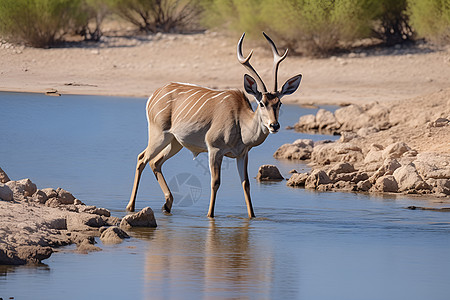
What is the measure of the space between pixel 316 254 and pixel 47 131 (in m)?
10.9

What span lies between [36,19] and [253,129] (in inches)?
789

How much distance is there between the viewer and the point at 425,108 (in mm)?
17984

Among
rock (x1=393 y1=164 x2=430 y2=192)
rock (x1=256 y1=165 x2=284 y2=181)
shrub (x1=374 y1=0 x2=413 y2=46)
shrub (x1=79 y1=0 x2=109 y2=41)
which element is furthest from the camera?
shrub (x1=79 y1=0 x2=109 y2=41)

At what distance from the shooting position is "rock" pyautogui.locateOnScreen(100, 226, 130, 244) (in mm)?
8969

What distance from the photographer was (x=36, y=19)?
29422mm

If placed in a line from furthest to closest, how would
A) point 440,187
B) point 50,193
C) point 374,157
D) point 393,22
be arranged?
point 393,22
point 374,157
point 440,187
point 50,193

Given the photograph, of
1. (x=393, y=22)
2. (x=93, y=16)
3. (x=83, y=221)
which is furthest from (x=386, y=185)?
(x=93, y=16)

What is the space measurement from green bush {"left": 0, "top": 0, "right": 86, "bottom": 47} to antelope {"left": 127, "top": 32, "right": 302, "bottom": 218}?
18.6 metres

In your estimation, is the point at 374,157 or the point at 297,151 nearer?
the point at 374,157

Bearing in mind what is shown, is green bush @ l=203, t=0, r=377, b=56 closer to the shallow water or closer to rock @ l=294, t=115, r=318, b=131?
rock @ l=294, t=115, r=318, b=131

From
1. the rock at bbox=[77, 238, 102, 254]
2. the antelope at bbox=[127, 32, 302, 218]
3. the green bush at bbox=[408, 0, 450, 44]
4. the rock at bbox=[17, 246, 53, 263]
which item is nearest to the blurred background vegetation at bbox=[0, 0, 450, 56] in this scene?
the green bush at bbox=[408, 0, 450, 44]

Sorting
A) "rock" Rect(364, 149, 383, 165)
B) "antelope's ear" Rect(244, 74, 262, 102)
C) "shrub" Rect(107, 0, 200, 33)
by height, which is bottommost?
"rock" Rect(364, 149, 383, 165)

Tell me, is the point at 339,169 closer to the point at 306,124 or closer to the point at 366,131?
the point at 366,131

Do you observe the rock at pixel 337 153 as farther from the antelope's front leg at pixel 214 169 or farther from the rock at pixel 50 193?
the rock at pixel 50 193
